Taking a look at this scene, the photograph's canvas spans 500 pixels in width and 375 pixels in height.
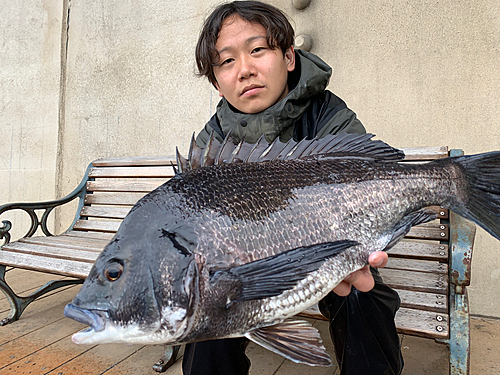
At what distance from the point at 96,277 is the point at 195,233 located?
27cm

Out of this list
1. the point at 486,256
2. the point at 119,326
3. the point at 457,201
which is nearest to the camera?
the point at 119,326

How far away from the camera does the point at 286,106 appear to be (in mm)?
1656

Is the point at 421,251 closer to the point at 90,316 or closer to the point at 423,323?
the point at 423,323

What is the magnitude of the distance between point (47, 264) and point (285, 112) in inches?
64.4

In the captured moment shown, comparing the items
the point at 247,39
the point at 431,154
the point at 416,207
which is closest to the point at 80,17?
the point at 247,39

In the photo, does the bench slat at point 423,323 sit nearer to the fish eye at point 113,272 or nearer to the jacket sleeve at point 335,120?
the jacket sleeve at point 335,120

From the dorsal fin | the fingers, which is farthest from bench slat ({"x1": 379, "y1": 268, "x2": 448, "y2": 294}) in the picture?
the dorsal fin

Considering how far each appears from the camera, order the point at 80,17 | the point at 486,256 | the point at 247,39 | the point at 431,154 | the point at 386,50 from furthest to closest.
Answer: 1. the point at 80,17
2. the point at 386,50
3. the point at 486,256
4. the point at 431,154
5. the point at 247,39

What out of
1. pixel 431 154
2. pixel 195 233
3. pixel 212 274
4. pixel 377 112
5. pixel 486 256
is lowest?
pixel 486 256

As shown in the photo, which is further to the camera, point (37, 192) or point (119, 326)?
point (37, 192)

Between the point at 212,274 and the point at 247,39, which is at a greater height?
the point at 247,39

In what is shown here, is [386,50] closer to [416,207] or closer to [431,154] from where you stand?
[431,154]

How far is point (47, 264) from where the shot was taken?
2020 mm

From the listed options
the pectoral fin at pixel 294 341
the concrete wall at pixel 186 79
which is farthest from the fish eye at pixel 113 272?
the concrete wall at pixel 186 79
